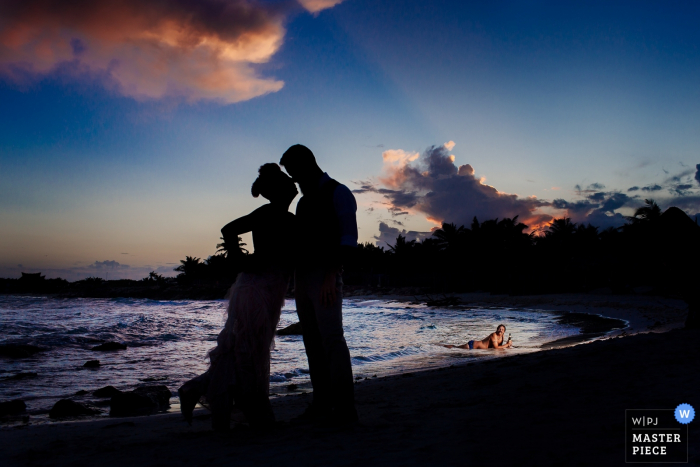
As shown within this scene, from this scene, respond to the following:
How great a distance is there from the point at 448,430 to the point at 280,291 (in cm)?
137

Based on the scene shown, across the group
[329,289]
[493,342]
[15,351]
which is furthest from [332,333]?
[15,351]

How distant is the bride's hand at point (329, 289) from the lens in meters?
2.71

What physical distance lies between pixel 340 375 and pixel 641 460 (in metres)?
1.64

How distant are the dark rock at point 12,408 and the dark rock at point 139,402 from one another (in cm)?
Answer: 94

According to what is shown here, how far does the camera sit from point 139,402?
14.6ft

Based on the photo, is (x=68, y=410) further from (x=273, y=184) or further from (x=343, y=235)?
(x=343, y=235)

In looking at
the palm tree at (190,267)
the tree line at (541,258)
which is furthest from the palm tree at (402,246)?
the palm tree at (190,267)

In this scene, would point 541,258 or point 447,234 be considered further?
point 447,234

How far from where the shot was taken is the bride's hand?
8.89 ft

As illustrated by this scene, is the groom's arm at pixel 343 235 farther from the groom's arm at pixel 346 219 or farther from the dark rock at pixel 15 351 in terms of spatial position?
the dark rock at pixel 15 351

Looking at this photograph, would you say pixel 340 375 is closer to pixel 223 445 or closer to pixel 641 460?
pixel 223 445

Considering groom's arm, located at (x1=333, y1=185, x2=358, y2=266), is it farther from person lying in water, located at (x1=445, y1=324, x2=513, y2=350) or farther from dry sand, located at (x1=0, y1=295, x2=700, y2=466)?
person lying in water, located at (x1=445, y1=324, x2=513, y2=350)

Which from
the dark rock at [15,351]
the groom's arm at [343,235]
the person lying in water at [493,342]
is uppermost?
the groom's arm at [343,235]

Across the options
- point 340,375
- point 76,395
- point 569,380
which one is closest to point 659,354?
point 569,380
